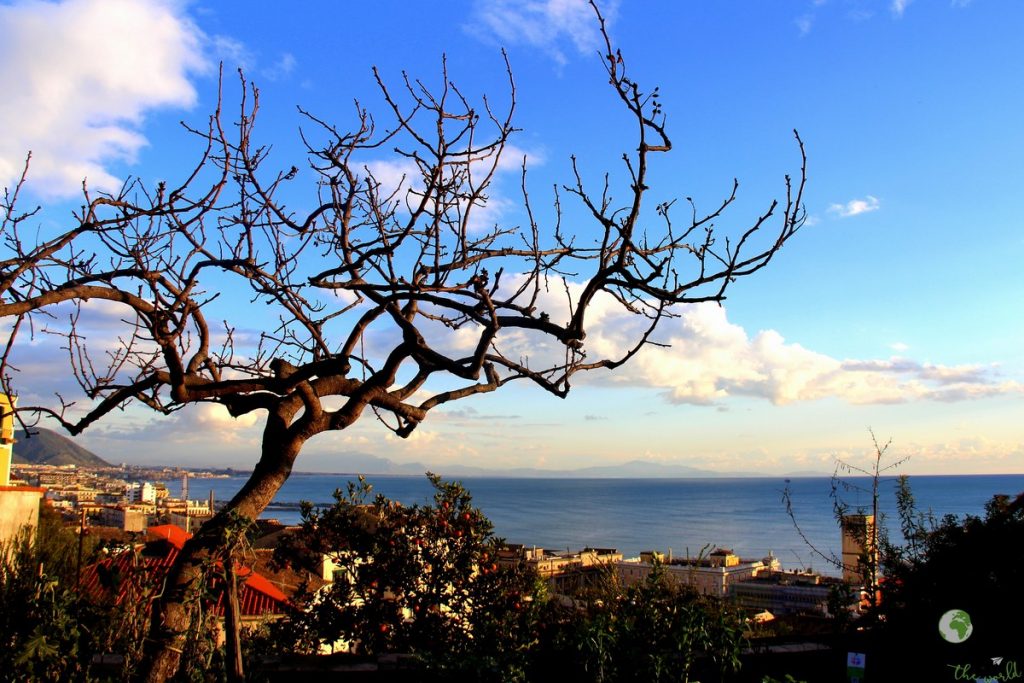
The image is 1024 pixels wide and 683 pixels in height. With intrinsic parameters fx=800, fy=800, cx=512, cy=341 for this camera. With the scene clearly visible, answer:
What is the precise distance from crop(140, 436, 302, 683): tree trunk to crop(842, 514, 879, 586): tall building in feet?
10.9

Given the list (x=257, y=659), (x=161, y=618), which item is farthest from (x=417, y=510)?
(x=161, y=618)

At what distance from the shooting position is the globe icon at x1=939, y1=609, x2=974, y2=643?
384 centimetres

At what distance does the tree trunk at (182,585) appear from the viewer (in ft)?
9.07

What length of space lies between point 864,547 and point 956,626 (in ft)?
3.26

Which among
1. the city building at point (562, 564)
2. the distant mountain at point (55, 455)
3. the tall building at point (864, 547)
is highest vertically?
the tall building at point (864, 547)

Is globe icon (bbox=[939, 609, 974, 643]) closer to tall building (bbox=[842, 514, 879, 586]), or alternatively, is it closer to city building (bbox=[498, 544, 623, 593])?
tall building (bbox=[842, 514, 879, 586])

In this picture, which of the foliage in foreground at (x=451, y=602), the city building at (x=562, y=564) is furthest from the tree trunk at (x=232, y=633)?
the city building at (x=562, y=564)

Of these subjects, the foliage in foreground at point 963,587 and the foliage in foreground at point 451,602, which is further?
the foliage in foreground at point 963,587

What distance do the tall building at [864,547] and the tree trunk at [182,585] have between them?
131 inches

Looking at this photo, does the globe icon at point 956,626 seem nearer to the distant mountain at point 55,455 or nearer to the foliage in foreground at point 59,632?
the foliage in foreground at point 59,632

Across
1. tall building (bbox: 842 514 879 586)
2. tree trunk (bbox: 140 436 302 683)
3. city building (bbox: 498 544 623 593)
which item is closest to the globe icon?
tall building (bbox: 842 514 879 586)

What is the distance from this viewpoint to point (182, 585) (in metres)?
2.83

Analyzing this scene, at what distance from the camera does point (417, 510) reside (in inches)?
179

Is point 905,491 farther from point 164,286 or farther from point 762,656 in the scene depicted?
point 164,286
